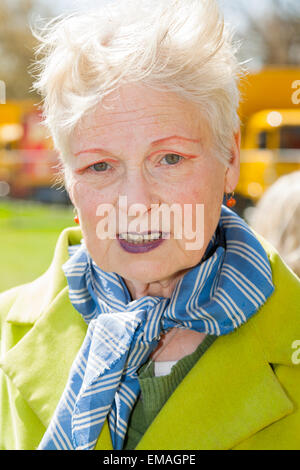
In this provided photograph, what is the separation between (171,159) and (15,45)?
27696mm

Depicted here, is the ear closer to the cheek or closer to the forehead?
the forehead

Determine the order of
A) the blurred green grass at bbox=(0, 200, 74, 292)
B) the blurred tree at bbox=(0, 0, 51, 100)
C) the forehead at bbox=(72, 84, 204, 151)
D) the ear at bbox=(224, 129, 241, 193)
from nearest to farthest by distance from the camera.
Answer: the forehead at bbox=(72, 84, 204, 151)
the ear at bbox=(224, 129, 241, 193)
the blurred green grass at bbox=(0, 200, 74, 292)
the blurred tree at bbox=(0, 0, 51, 100)

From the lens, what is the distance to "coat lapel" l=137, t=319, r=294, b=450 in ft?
5.35

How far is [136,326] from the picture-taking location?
1.74 meters


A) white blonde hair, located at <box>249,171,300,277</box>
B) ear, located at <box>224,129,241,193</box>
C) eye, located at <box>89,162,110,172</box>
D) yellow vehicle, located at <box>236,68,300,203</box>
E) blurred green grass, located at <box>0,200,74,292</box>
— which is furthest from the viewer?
yellow vehicle, located at <box>236,68,300,203</box>

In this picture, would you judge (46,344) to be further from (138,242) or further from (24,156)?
(24,156)

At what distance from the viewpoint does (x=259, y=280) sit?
1.75m

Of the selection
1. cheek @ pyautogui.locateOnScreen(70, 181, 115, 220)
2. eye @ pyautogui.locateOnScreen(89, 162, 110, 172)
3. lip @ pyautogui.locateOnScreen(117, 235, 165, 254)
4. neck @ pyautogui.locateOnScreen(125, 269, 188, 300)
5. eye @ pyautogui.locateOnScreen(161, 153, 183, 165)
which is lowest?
neck @ pyautogui.locateOnScreen(125, 269, 188, 300)

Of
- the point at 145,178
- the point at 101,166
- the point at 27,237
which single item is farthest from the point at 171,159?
the point at 27,237

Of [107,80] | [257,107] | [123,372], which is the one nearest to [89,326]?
[123,372]

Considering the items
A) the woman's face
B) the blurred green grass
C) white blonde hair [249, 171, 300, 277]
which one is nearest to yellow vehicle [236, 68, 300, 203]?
the blurred green grass

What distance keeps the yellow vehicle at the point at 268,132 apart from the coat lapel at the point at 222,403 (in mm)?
9864

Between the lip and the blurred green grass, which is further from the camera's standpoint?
the blurred green grass

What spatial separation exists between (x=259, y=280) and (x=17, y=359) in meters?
0.83
